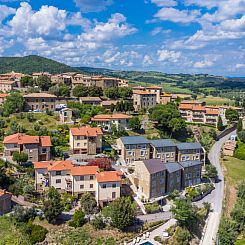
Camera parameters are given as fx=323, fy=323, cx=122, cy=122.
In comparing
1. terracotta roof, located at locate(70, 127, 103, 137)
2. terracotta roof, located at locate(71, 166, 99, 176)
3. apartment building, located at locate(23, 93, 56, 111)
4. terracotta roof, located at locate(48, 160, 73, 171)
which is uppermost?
apartment building, located at locate(23, 93, 56, 111)

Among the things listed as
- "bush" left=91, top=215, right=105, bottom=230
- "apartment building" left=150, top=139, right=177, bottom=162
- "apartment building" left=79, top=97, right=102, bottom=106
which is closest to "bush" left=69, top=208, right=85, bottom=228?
"bush" left=91, top=215, right=105, bottom=230

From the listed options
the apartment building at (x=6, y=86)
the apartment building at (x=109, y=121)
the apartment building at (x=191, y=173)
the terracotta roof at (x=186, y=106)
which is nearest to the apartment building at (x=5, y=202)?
the apartment building at (x=191, y=173)

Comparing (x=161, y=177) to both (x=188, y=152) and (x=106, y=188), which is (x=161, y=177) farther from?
(x=188, y=152)

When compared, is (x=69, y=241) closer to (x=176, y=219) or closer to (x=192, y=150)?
(x=176, y=219)

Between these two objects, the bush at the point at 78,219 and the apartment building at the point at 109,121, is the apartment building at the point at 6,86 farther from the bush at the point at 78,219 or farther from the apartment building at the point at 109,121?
the bush at the point at 78,219

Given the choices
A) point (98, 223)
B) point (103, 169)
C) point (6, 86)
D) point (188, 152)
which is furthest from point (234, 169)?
point (6, 86)

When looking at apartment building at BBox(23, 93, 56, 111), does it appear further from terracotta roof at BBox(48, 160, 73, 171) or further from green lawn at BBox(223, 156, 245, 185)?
green lawn at BBox(223, 156, 245, 185)
